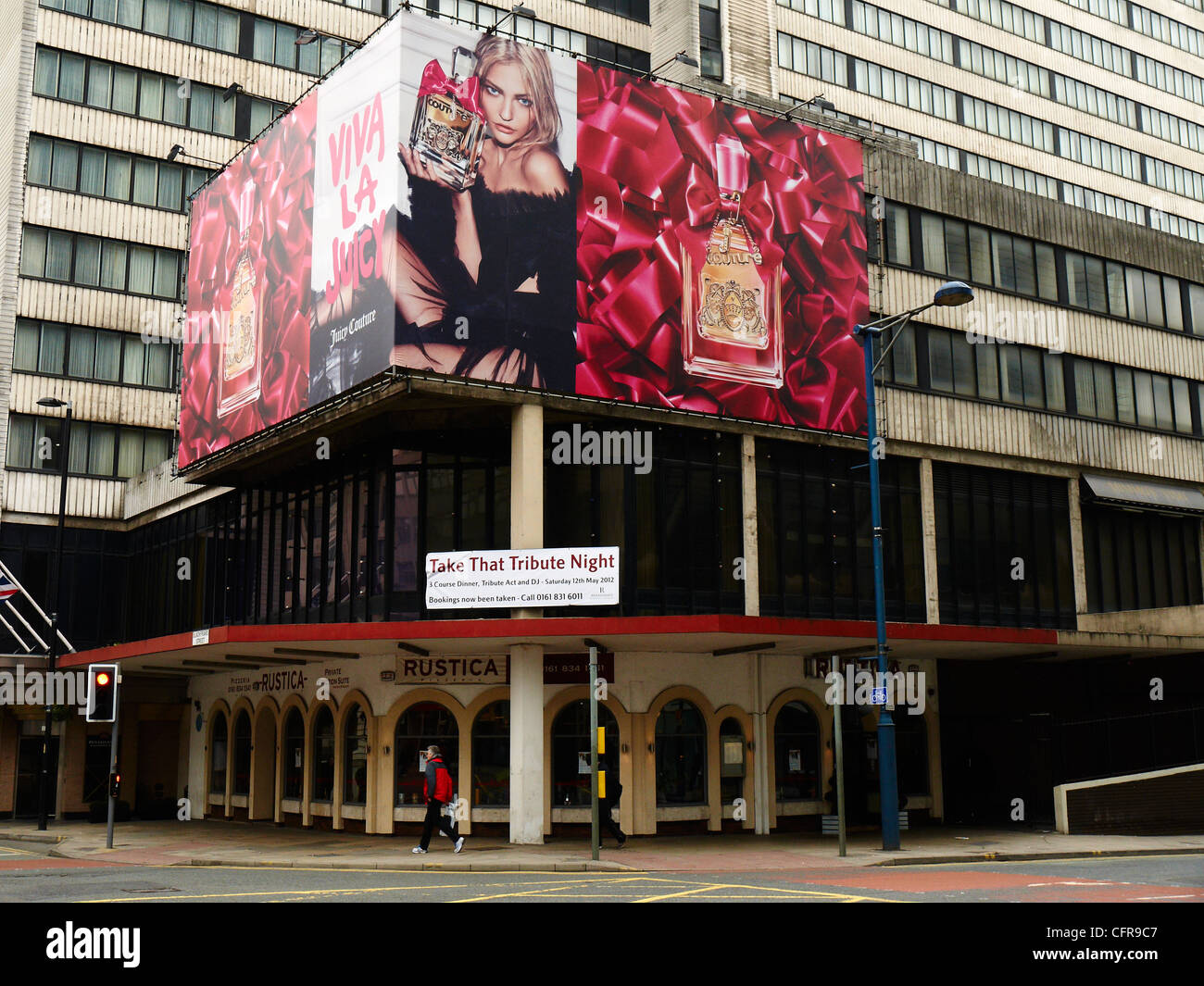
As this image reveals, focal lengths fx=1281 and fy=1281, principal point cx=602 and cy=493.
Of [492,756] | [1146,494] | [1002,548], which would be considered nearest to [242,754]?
[492,756]

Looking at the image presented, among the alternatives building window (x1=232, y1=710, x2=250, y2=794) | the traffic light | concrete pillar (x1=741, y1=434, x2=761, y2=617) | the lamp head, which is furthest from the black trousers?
building window (x1=232, y1=710, x2=250, y2=794)

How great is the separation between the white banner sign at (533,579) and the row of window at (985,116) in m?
34.2

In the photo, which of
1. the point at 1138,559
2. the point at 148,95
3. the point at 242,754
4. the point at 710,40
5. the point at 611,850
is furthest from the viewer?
the point at 710,40

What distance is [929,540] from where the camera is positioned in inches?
1329

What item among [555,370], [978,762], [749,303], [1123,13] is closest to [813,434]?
[749,303]

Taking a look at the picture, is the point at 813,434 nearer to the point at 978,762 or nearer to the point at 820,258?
the point at 820,258

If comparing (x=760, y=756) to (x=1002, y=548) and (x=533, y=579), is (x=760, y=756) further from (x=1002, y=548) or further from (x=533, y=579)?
(x=1002, y=548)

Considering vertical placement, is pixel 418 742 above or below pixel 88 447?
below

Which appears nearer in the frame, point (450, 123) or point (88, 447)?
point (450, 123)

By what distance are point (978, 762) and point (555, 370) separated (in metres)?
16.2

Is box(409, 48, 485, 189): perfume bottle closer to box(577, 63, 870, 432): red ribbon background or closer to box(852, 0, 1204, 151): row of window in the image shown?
box(577, 63, 870, 432): red ribbon background

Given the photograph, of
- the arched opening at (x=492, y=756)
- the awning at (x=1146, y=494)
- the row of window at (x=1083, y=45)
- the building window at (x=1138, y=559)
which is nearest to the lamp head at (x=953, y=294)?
the arched opening at (x=492, y=756)

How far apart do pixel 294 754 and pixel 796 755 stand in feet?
42.5

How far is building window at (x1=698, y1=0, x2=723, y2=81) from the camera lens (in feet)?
157
